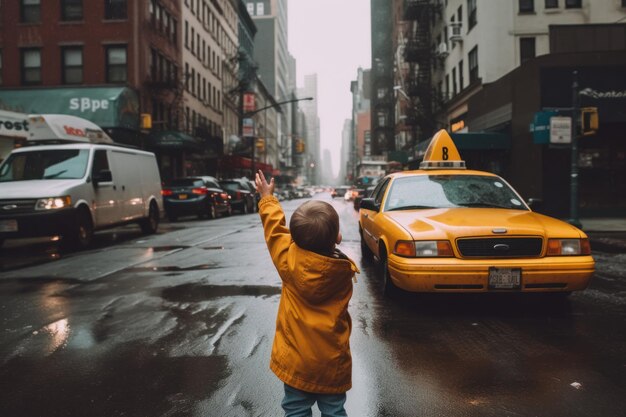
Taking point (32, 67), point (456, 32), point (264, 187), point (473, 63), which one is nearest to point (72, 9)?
point (32, 67)

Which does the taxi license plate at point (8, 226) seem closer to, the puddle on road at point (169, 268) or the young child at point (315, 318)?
the puddle on road at point (169, 268)

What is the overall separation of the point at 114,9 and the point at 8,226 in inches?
920

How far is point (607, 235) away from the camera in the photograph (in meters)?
14.6

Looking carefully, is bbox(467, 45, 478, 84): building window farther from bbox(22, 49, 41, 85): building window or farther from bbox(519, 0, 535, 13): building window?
bbox(22, 49, 41, 85): building window

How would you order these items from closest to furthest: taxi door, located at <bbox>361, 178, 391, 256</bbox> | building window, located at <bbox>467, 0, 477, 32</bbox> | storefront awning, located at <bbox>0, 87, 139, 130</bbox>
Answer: taxi door, located at <bbox>361, 178, 391, 256</bbox>
storefront awning, located at <bbox>0, 87, 139, 130</bbox>
building window, located at <bbox>467, 0, 477, 32</bbox>

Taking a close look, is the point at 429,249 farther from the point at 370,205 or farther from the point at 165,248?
the point at 165,248

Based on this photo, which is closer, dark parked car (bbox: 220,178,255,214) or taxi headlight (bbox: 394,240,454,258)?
taxi headlight (bbox: 394,240,454,258)

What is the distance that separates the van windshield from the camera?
11867 millimetres

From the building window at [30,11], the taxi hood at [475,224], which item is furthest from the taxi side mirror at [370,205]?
the building window at [30,11]

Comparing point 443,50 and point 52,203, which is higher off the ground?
point 443,50

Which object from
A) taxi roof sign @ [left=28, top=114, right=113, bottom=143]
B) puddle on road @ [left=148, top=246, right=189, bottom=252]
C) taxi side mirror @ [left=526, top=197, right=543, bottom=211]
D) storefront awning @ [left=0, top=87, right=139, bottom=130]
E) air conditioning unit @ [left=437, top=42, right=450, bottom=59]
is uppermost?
air conditioning unit @ [left=437, top=42, right=450, bottom=59]

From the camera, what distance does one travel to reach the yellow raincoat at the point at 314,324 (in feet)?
8.03

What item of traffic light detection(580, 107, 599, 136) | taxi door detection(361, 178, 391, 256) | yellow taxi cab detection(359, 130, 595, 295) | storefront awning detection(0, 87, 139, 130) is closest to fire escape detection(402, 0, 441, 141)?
storefront awning detection(0, 87, 139, 130)

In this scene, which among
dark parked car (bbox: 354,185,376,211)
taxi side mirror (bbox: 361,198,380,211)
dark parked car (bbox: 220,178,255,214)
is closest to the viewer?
taxi side mirror (bbox: 361,198,380,211)
